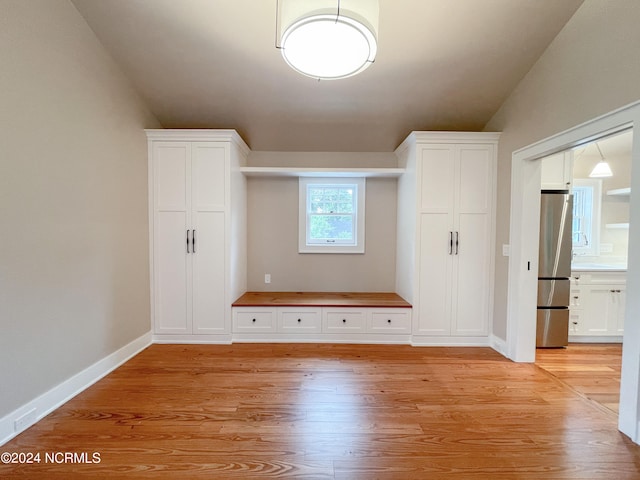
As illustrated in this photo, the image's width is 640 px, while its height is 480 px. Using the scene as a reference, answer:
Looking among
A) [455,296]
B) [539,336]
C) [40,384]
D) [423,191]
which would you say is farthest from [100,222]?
[539,336]

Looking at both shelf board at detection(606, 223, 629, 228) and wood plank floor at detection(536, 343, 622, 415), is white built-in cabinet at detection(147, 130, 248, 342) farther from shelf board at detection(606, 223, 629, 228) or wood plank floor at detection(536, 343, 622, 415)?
shelf board at detection(606, 223, 629, 228)

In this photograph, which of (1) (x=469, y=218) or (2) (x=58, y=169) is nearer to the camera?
(2) (x=58, y=169)

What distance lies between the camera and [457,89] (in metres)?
2.97

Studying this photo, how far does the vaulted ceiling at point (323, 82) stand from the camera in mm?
2299

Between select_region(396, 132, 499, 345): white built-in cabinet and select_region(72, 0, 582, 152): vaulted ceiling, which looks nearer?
select_region(72, 0, 582, 152): vaulted ceiling

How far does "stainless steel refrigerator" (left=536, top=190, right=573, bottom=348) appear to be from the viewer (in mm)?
3135

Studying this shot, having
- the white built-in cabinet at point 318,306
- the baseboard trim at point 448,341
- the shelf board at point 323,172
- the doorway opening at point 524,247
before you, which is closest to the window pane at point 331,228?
the shelf board at point 323,172

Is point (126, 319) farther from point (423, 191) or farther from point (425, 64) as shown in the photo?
point (425, 64)

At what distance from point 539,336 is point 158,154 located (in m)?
4.68

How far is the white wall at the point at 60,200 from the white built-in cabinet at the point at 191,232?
28cm

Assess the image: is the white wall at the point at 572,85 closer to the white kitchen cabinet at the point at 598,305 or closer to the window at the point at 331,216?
the white kitchen cabinet at the point at 598,305

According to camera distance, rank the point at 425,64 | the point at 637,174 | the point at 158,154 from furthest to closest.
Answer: the point at 158,154
the point at 425,64
the point at 637,174

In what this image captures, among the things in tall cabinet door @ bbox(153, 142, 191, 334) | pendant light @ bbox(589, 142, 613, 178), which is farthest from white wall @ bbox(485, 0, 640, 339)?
tall cabinet door @ bbox(153, 142, 191, 334)

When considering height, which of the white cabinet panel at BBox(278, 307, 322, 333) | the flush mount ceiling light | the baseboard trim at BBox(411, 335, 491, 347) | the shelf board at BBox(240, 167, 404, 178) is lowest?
the baseboard trim at BBox(411, 335, 491, 347)
